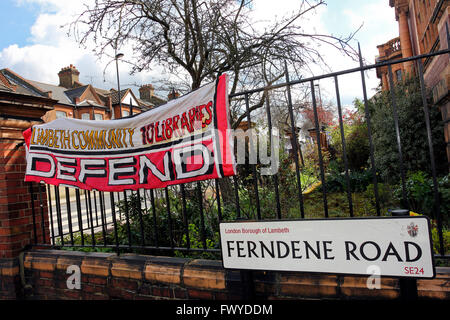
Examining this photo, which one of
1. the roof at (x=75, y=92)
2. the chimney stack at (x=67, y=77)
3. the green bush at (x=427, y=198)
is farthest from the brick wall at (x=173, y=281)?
the chimney stack at (x=67, y=77)

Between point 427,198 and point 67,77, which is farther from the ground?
point 67,77

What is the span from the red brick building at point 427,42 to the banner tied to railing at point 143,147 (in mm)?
1591

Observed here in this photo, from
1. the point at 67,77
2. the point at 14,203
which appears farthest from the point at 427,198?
the point at 67,77

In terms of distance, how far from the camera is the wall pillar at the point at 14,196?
11.1ft

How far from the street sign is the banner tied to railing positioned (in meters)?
0.55

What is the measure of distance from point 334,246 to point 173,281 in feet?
4.86

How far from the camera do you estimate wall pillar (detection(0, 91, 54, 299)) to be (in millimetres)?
3369

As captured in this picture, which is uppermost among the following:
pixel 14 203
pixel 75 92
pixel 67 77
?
pixel 67 77

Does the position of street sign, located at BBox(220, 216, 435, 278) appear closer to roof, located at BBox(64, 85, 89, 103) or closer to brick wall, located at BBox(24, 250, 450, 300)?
brick wall, located at BBox(24, 250, 450, 300)

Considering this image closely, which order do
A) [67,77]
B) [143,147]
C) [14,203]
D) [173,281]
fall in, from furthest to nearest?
[67,77] < [14,203] < [143,147] < [173,281]

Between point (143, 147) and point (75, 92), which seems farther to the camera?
point (75, 92)

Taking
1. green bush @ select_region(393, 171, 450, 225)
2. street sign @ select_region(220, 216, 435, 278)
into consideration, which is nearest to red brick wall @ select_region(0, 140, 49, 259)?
street sign @ select_region(220, 216, 435, 278)

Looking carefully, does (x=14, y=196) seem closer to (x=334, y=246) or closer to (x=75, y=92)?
(x=334, y=246)

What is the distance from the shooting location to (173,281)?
2582 millimetres
